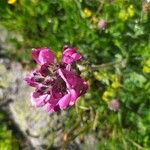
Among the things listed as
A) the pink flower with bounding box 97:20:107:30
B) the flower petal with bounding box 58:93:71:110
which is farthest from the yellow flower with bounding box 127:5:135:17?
the flower petal with bounding box 58:93:71:110

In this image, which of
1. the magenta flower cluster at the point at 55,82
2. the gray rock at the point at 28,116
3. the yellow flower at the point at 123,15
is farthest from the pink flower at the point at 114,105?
the magenta flower cluster at the point at 55,82

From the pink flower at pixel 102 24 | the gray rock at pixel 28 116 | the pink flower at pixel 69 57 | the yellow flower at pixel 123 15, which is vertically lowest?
the gray rock at pixel 28 116

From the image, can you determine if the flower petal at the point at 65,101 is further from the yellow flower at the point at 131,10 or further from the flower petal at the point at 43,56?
the yellow flower at the point at 131,10

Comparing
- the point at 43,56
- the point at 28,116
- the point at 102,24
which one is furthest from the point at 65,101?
the point at 28,116

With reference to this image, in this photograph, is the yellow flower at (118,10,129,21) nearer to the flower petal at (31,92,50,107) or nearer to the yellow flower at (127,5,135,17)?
the yellow flower at (127,5,135,17)

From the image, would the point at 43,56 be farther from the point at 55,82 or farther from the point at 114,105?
the point at 114,105

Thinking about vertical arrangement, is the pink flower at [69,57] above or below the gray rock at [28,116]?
above
